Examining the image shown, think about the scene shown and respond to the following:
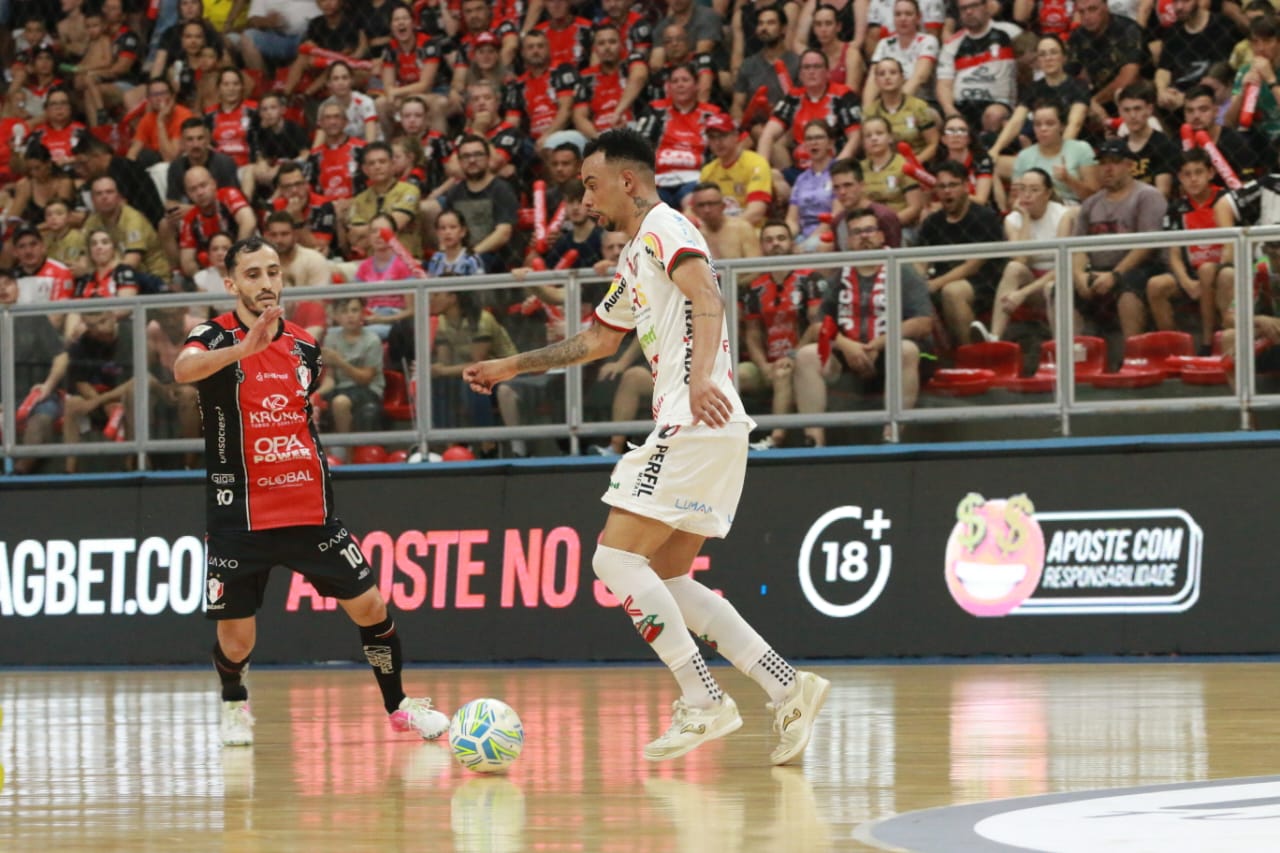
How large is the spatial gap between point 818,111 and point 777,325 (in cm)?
347

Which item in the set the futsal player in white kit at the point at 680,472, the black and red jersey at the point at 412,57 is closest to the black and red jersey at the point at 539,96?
the black and red jersey at the point at 412,57

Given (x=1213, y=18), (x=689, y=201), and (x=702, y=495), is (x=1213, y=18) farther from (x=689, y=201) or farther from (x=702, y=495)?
(x=702, y=495)

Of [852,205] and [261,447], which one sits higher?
[852,205]

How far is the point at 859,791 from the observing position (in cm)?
634

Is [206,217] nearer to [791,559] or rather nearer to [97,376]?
[97,376]

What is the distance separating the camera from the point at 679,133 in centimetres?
1697

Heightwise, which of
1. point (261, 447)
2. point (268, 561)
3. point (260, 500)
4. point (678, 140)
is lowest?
point (268, 561)

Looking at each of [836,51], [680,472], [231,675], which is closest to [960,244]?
[836,51]

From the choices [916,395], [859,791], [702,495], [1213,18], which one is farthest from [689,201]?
[859,791]

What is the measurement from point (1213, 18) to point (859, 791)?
1058cm

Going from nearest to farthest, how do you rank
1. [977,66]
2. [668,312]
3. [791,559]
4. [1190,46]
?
[668,312], [791,559], [1190,46], [977,66]

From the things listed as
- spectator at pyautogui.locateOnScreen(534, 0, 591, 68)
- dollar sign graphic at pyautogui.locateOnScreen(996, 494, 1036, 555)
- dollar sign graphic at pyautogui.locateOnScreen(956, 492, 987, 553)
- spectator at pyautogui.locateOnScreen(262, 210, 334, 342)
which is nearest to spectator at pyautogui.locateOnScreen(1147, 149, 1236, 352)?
dollar sign graphic at pyautogui.locateOnScreen(996, 494, 1036, 555)

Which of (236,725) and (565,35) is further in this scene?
(565,35)

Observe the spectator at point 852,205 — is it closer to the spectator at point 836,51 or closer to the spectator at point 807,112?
the spectator at point 807,112
